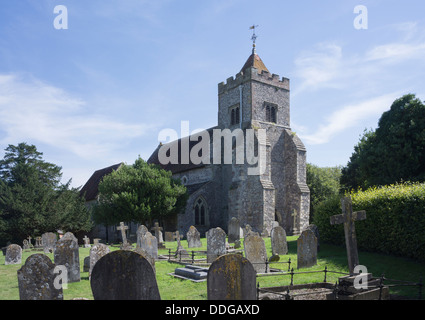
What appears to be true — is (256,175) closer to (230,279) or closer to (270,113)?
(270,113)

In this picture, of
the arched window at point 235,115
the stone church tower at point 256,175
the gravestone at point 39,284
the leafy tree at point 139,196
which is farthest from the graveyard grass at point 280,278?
the arched window at point 235,115

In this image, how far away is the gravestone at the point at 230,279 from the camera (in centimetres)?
586

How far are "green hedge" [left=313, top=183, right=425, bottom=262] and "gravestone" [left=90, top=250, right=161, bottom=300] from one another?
30.9 ft

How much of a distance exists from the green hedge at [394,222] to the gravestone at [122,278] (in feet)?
30.9

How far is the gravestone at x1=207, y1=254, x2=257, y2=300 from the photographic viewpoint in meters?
5.86

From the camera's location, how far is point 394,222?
12.5 meters

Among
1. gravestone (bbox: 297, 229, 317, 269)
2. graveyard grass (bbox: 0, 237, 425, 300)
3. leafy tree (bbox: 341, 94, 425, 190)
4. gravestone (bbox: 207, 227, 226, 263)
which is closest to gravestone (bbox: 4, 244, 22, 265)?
graveyard grass (bbox: 0, 237, 425, 300)

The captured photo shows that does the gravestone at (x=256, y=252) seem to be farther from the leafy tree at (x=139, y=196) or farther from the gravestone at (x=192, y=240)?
the leafy tree at (x=139, y=196)

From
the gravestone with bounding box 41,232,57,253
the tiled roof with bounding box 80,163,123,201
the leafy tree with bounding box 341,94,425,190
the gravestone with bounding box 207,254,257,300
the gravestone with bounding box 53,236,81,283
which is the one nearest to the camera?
the gravestone with bounding box 207,254,257,300

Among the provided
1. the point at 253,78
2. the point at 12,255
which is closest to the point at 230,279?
the point at 12,255

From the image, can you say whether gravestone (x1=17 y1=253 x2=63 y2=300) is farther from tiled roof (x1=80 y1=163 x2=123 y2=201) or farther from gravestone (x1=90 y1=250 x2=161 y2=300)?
tiled roof (x1=80 y1=163 x2=123 y2=201)

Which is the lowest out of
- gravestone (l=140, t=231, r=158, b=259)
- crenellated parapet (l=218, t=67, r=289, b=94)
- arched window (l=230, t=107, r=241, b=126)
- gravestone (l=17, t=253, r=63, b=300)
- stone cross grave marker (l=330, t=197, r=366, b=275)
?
gravestone (l=140, t=231, r=158, b=259)

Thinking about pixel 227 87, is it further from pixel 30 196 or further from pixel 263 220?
pixel 30 196
